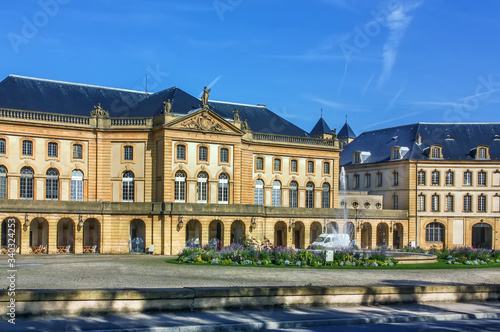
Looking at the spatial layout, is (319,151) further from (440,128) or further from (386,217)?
(440,128)

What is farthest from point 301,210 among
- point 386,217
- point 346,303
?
point 346,303

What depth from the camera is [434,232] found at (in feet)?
231

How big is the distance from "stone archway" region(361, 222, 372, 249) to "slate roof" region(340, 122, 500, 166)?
920 centimetres

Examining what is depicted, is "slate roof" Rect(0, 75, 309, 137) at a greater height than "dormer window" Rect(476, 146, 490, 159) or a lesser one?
greater

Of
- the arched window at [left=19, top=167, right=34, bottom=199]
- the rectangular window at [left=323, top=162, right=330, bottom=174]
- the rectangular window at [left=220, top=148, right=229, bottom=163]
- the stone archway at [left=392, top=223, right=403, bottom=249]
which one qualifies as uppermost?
the rectangular window at [left=220, top=148, right=229, bottom=163]

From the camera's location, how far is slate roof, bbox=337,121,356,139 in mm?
107044

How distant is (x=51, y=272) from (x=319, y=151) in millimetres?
39761

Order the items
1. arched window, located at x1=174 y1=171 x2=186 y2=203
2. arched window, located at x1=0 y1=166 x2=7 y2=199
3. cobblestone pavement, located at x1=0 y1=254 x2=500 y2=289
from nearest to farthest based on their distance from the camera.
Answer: cobblestone pavement, located at x1=0 y1=254 x2=500 y2=289 < arched window, located at x1=0 y1=166 x2=7 y2=199 < arched window, located at x1=174 y1=171 x2=186 y2=203

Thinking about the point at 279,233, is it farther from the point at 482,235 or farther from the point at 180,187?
the point at 482,235

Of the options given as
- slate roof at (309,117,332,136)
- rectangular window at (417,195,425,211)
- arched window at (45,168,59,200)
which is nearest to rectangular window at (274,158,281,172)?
rectangular window at (417,195,425,211)

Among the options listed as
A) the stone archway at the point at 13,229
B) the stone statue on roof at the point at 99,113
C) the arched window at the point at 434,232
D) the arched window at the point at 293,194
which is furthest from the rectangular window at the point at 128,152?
the arched window at the point at 434,232

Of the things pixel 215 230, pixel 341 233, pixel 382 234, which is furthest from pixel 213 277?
pixel 382 234

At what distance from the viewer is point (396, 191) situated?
71562 millimetres

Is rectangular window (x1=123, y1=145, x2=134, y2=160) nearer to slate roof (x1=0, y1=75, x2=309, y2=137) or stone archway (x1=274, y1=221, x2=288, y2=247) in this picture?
slate roof (x1=0, y1=75, x2=309, y2=137)
